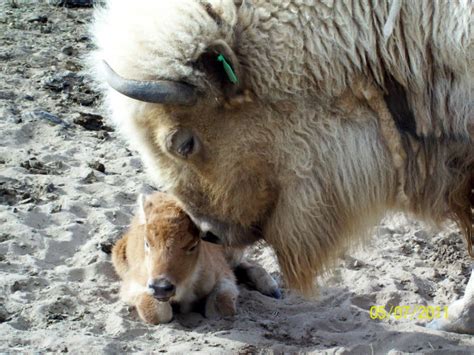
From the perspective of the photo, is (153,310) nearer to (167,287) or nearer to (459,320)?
(167,287)

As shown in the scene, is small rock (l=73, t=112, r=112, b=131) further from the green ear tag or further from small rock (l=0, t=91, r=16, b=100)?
the green ear tag

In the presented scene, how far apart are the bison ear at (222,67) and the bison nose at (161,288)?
5.07 ft

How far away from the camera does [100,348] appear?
4594 mm

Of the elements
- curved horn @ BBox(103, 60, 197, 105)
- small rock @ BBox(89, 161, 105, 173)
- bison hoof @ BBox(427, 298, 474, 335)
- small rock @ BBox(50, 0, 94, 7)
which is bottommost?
small rock @ BBox(50, 0, 94, 7)

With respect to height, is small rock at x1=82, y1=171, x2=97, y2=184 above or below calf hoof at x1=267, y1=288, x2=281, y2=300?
below

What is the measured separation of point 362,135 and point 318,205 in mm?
429

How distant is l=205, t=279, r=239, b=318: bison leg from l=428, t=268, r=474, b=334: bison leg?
49.6 inches

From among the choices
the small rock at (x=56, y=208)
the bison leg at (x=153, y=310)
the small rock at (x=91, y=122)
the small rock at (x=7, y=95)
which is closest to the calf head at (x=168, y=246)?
the bison leg at (x=153, y=310)

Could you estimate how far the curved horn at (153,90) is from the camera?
158 inches

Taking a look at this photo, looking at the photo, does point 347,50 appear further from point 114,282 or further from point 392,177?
point 114,282

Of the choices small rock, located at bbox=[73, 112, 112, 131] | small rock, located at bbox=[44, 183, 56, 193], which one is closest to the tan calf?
small rock, located at bbox=[44, 183, 56, 193]

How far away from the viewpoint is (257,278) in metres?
6.09
